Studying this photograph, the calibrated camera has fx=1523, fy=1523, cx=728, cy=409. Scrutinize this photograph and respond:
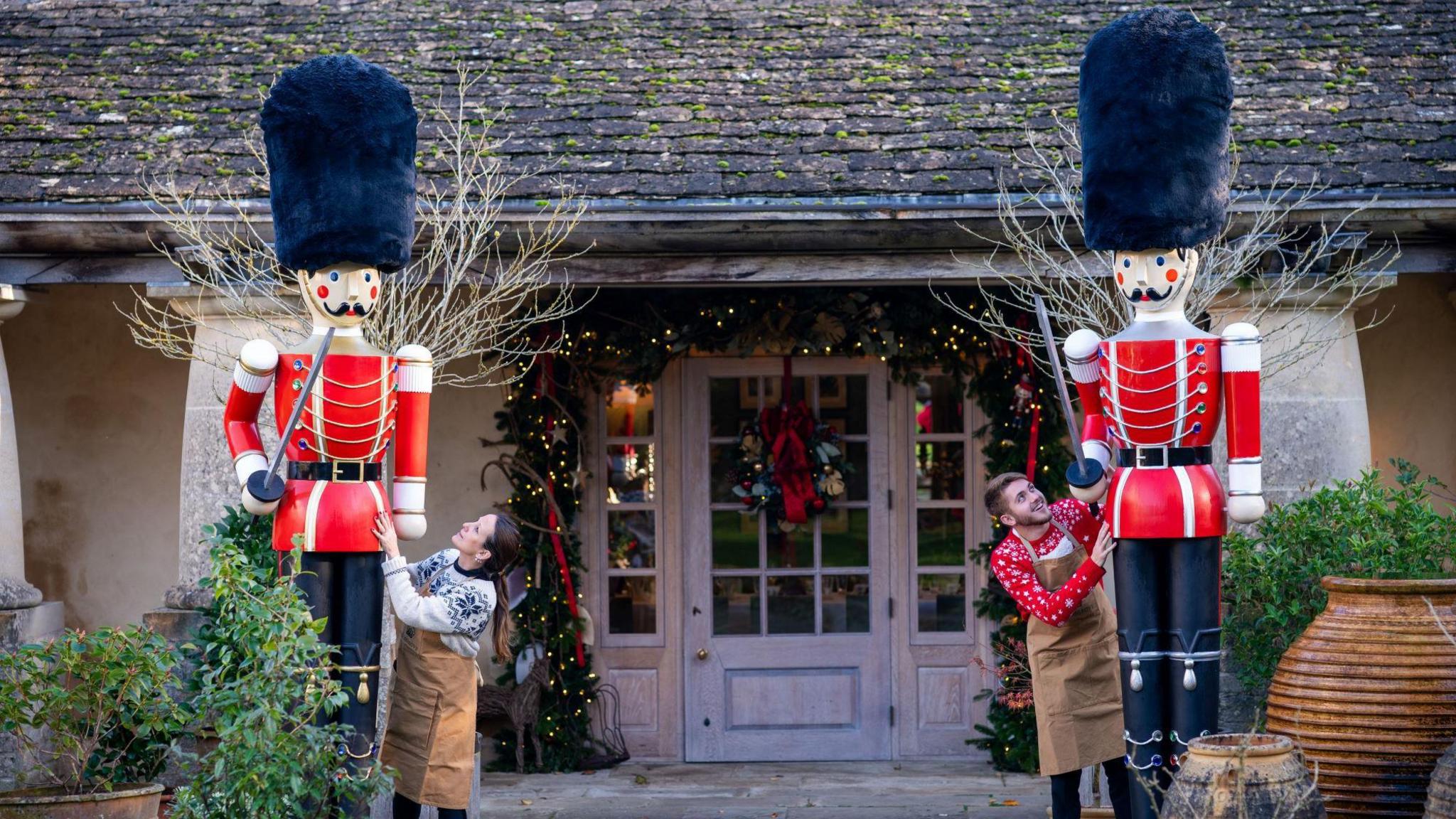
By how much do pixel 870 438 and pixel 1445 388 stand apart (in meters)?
3.04

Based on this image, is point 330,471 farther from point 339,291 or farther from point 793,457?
point 793,457

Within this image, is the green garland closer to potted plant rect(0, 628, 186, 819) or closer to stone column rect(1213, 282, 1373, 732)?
stone column rect(1213, 282, 1373, 732)

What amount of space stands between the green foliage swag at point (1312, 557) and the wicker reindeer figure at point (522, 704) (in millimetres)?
3511

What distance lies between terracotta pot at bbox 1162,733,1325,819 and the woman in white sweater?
7.34ft

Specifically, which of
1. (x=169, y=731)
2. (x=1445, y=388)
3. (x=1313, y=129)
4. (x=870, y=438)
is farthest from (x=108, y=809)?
(x=1445, y=388)

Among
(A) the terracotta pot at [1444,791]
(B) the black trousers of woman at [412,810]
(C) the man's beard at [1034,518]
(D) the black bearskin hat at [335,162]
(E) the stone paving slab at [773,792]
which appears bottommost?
(E) the stone paving slab at [773,792]

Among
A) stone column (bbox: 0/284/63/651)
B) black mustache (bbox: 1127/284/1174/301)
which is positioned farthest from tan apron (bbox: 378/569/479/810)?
stone column (bbox: 0/284/63/651)

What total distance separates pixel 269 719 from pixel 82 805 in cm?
73

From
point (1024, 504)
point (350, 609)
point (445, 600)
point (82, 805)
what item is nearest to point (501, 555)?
point (445, 600)

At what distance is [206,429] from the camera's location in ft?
21.8

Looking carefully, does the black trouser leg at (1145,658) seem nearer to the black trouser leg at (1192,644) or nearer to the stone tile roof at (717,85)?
the black trouser leg at (1192,644)

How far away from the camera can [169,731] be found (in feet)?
16.6

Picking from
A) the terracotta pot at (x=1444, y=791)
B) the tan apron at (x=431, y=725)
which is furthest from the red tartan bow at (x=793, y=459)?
the terracotta pot at (x=1444, y=791)

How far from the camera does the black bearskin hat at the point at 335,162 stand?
493cm
